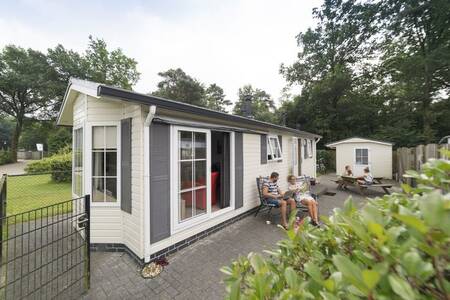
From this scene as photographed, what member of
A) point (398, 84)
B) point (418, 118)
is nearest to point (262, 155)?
point (418, 118)

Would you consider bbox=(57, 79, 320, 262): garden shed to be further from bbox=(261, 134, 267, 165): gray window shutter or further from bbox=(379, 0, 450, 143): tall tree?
bbox=(379, 0, 450, 143): tall tree

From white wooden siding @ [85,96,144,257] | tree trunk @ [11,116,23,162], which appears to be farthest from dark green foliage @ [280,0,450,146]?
tree trunk @ [11,116,23,162]

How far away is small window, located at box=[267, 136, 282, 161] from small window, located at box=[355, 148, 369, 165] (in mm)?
7799

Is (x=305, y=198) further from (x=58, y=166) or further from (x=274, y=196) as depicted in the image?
(x=58, y=166)

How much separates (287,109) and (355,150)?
9464 mm

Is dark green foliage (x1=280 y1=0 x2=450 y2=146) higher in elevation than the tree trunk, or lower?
higher

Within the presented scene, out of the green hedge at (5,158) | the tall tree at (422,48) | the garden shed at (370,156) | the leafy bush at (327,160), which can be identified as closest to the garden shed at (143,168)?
the garden shed at (370,156)

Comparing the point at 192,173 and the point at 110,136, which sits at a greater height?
the point at 110,136

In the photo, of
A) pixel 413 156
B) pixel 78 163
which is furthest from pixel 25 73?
pixel 413 156

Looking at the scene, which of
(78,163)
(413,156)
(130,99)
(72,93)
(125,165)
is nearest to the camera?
(130,99)

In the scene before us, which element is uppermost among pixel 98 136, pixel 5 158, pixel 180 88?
pixel 180 88

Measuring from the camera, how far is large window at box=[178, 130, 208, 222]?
3.57 m

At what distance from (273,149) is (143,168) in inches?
184

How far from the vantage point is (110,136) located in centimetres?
351
